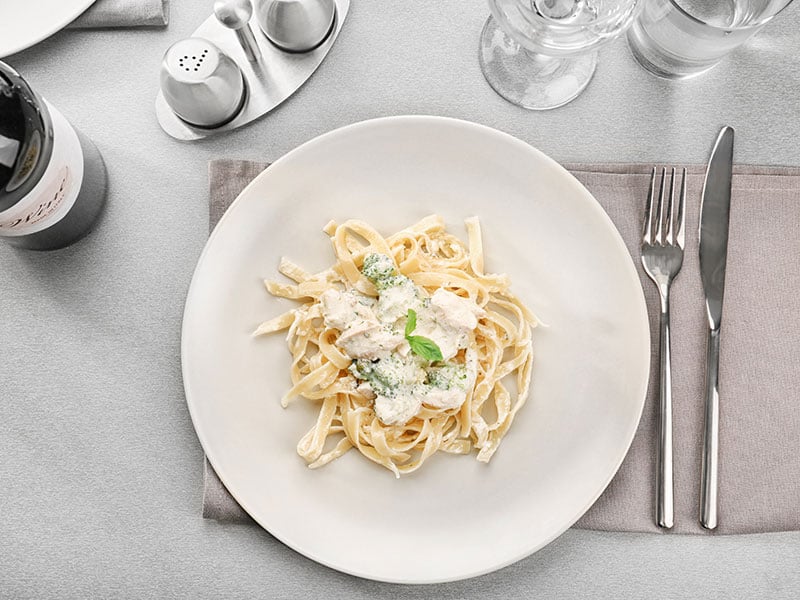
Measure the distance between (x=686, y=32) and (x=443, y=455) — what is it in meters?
0.86

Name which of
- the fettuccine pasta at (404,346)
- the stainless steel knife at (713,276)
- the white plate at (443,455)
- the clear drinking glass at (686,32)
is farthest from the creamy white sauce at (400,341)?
the clear drinking glass at (686,32)

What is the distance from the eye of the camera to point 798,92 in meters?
1.38

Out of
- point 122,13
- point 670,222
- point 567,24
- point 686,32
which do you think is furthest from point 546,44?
point 122,13

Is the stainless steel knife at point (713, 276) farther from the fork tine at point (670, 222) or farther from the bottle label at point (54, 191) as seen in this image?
the bottle label at point (54, 191)

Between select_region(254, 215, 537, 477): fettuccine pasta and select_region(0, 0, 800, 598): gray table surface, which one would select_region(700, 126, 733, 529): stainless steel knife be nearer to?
select_region(0, 0, 800, 598): gray table surface

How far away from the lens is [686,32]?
4.18ft

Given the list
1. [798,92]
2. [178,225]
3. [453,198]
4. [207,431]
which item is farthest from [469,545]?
[798,92]

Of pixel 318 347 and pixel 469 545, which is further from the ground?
pixel 318 347

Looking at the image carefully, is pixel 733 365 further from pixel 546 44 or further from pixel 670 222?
pixel 546 44

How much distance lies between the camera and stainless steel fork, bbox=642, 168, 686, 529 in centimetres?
127

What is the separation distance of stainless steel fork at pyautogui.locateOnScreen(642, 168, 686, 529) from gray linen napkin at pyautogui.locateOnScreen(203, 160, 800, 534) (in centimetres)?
2

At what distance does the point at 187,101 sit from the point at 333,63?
293 millimetres

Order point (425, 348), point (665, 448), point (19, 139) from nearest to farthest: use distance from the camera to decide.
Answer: point (19, 139) < point (425, 348) < point (665, 448)

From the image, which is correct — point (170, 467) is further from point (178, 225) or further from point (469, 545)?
point (469, 545)
